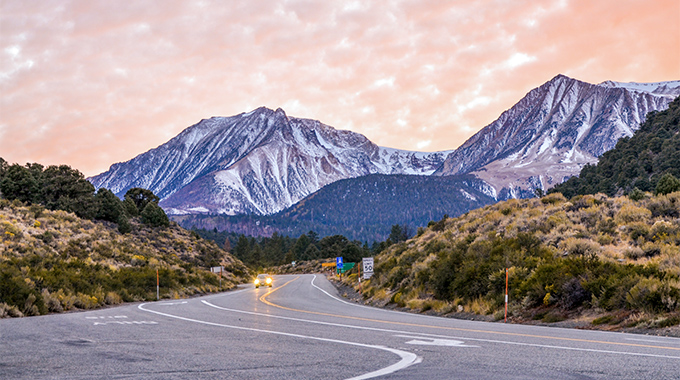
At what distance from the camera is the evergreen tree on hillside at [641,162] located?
77.9 meters

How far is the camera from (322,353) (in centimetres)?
895

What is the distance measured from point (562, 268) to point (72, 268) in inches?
952

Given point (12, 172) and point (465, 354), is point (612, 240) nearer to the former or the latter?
point (465, 354)

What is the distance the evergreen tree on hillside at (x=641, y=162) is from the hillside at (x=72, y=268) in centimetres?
6013

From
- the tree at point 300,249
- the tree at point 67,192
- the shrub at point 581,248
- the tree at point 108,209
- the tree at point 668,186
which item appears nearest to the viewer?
the shrub at point 581,248

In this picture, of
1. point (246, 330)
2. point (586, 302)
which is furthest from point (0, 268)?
point (586, 302)

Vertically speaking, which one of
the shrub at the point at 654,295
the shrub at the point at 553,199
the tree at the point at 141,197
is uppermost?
the tree at the point at 141,197

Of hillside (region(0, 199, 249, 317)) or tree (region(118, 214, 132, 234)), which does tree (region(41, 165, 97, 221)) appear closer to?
tree (region(118, 214, 132, 234))

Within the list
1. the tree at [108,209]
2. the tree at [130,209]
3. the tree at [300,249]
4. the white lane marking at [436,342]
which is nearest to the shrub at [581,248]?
the white lane marking at [436,342]

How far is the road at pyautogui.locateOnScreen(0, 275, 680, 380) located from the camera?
7.07 metres

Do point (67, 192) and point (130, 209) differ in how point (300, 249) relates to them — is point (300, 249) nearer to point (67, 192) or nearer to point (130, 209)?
point (130, 209)

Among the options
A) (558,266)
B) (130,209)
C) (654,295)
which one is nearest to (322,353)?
(654,295)

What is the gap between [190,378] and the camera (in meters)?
6.77

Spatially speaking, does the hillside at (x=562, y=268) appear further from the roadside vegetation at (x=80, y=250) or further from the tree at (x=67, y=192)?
the tree at (x=67, y=192)
